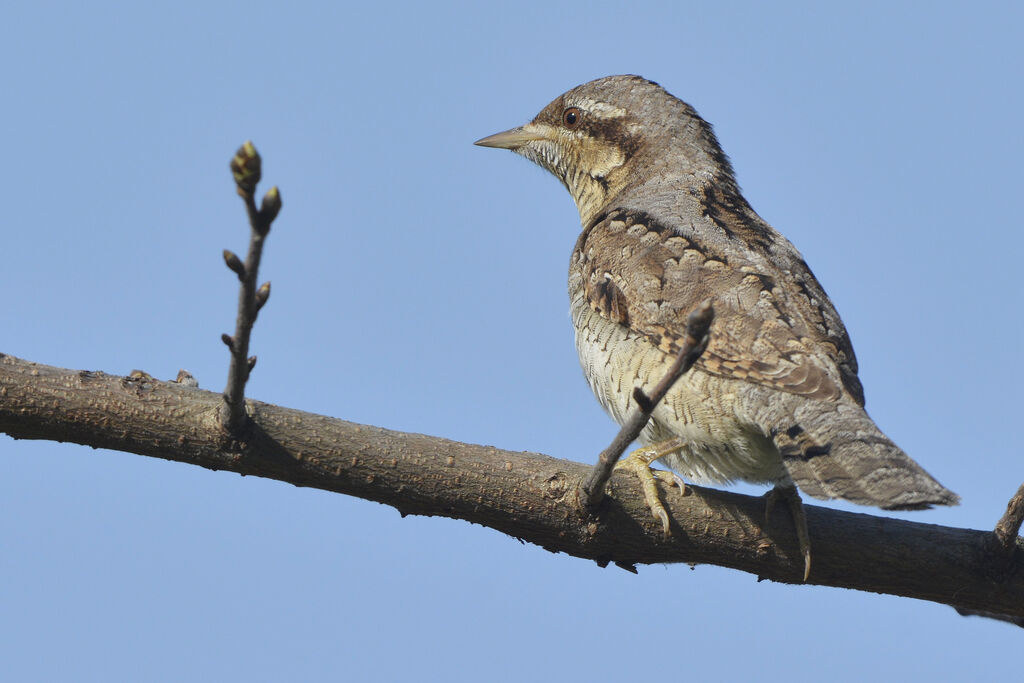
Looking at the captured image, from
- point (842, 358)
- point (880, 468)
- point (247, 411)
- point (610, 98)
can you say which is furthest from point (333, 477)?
point (610, 98)

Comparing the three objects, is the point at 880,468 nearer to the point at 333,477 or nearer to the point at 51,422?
the point at 333,477

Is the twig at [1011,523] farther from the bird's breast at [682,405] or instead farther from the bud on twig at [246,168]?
the bud on twig at [246,168]

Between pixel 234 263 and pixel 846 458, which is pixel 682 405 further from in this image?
pixel 234 263

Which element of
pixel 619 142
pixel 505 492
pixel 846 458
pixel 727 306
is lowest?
pixel 505 492

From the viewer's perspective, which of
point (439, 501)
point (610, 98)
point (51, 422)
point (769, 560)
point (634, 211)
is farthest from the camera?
point (610, 98)

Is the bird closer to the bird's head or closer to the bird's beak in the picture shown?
the bird's head

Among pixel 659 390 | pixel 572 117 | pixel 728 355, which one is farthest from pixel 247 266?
pixel 572 117
